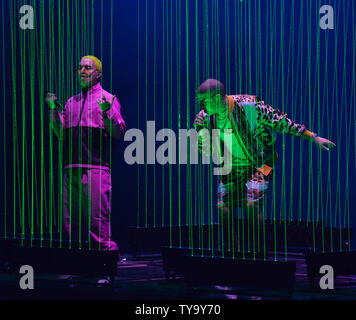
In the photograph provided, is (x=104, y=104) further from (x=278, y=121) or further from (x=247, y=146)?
(x=278, y=121)

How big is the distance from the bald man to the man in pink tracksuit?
0.67 m

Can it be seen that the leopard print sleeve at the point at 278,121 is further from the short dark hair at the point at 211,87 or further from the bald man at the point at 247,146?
the short dark hair at the point at 211,87

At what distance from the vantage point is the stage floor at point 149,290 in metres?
3.85

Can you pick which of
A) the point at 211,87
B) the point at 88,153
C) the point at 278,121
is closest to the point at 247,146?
the point at 278,121

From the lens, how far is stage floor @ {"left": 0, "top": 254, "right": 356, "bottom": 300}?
12.6 feet

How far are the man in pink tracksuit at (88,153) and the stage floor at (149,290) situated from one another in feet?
1.09

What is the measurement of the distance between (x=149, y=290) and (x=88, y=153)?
1093 mm

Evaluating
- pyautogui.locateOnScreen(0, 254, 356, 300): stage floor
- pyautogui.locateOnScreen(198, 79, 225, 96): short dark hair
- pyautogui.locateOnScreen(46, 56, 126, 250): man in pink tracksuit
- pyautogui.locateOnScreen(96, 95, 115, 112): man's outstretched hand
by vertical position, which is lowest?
pyautogui.locateOnScreen(0, 254, 356, 300): stage floor

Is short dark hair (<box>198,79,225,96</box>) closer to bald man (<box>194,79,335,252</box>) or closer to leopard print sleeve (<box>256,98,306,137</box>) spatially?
bald man (<box>194,79,335,252</box>)

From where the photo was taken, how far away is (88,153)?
4.65m

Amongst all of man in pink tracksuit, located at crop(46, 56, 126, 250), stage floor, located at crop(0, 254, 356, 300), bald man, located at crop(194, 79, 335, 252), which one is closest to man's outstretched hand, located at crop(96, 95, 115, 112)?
man in pink tracksuit, located at crop(46, 56, 126, 250)

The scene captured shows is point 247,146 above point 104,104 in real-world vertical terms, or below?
below

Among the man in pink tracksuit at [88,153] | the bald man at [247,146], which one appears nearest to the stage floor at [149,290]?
the man in pink tracksuit at [88,153]

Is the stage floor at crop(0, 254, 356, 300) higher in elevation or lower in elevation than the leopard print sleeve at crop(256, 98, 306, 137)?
lower
